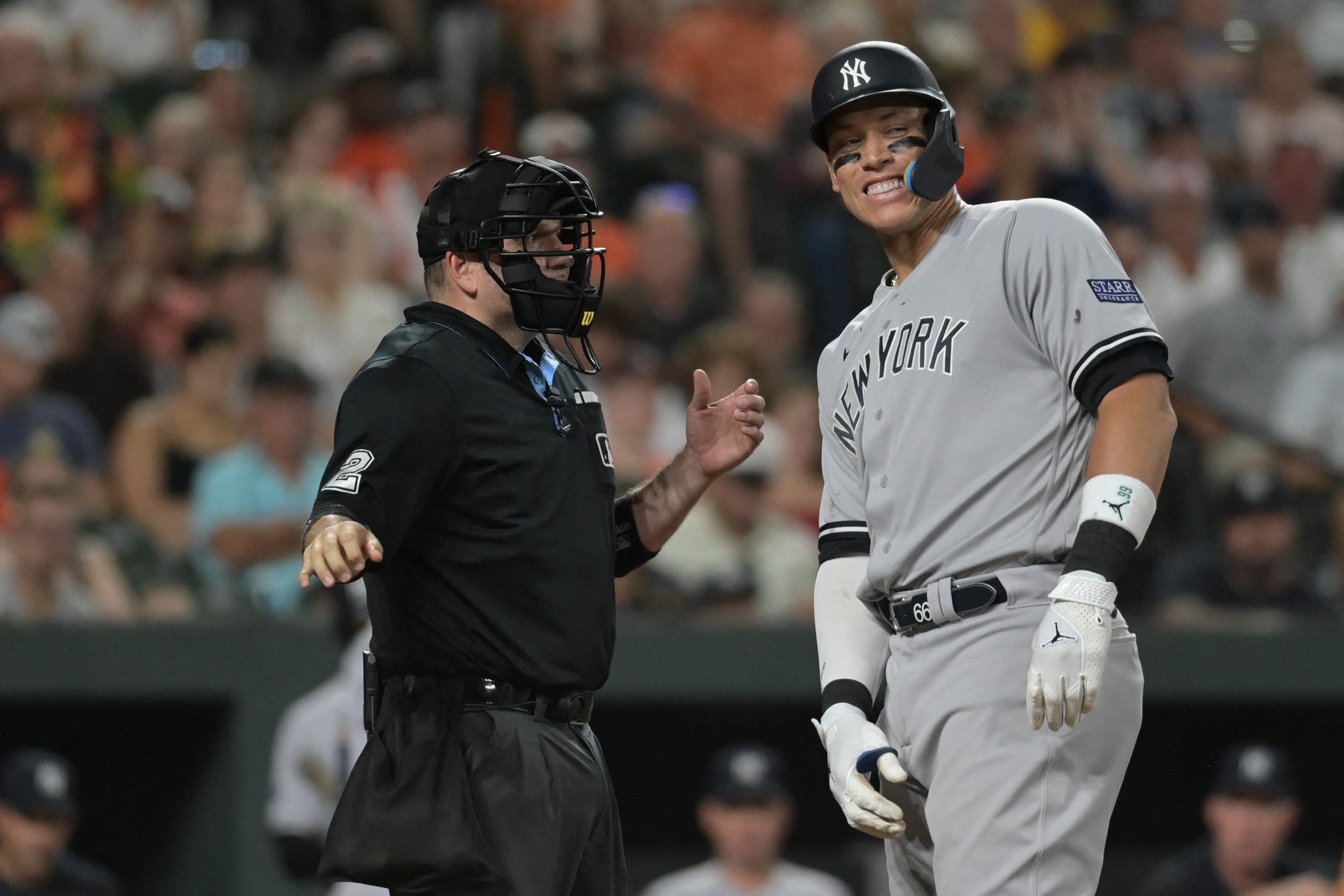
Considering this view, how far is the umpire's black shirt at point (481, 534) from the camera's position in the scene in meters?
3.47

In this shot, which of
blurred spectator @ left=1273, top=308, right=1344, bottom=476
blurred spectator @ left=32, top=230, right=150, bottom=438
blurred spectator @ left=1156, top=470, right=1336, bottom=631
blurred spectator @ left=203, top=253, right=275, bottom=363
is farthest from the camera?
blurred spectator @ left=1273, top=308, right=1344, bottom=476

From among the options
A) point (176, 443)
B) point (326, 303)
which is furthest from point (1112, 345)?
point (326, 303)

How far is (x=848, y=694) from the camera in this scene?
361 cm

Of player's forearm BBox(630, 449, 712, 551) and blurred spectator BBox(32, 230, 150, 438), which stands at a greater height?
blurred spectator BBox(32, 230, 150, 438)

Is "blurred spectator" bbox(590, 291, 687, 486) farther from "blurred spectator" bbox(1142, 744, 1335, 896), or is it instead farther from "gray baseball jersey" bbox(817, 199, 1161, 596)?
"gray baseball jersey" bbox(817, 199, 1161, 596)

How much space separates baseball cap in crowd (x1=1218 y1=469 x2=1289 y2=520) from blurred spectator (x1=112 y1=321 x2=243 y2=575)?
3822 mm

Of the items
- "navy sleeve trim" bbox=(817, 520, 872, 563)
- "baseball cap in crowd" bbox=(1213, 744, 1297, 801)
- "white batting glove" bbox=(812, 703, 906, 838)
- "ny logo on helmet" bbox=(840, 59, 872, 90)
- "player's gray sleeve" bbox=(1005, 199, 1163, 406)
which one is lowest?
"baseball cap in crowd" bbox=(1213, 744, 1297, 801)

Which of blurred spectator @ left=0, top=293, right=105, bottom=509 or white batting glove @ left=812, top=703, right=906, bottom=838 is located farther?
blurred spectator @ left=0, top=293, right=105, bottom=509

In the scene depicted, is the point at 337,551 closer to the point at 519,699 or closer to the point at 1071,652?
the point at 519,699

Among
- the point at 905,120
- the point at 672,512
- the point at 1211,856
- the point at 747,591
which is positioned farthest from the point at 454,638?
the point at 1211,856

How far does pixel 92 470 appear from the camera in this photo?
277 inches

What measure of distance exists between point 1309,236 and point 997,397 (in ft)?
20.4

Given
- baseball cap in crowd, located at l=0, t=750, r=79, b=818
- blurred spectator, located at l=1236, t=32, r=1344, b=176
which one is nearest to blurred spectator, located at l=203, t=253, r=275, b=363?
baseball cap in crowd, located at l=0, t=750, r=79, b=818

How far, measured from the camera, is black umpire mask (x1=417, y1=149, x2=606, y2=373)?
144 inches
